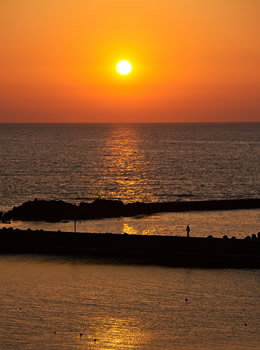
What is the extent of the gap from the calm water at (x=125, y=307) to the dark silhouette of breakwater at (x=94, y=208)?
25680mm

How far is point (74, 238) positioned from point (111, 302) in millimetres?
16438

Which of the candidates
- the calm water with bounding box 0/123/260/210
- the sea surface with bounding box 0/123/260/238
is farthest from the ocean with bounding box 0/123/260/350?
the calm water with bounding box 0/123/260/210

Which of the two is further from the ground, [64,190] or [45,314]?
[64,190]

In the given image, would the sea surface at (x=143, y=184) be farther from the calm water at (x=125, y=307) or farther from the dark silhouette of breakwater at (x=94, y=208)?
the calm water at (x=125, y=307)

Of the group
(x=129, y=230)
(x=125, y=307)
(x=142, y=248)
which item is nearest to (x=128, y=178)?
(x=129, y=230)

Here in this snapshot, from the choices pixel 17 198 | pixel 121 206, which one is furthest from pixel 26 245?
pixel 17 198

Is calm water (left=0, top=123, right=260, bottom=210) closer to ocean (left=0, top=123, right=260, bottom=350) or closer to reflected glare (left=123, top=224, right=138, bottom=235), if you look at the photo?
reflected glare (left=123, top=224, right=138, bottom=235)

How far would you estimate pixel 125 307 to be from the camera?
38.9 meters

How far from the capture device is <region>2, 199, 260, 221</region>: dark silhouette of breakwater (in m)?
77.2

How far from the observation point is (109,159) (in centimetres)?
19212

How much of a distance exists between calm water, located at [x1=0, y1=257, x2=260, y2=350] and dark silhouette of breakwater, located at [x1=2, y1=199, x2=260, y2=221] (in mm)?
25680

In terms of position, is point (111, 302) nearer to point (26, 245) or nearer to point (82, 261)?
point (82, 261)

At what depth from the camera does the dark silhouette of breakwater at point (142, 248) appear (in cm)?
5041

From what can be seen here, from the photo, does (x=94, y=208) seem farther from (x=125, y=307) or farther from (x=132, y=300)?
(x=125, y=307)
